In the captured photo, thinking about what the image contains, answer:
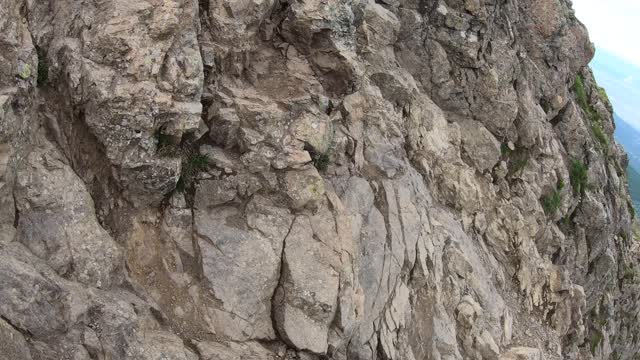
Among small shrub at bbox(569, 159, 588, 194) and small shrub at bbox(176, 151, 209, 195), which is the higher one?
small shrub at bbox(569, 159, 588, 194)

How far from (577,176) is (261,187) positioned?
28.6m

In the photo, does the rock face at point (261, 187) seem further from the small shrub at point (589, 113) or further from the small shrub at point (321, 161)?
the small shrub at point (589, 113)

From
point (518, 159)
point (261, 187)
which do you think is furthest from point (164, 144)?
point (518, 159)

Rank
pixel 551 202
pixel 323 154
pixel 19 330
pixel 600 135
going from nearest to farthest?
1. pixel 19 330
2. pixel 323 154
3. pixel 551 202
4. pixel 600 135

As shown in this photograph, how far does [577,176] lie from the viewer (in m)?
37.7

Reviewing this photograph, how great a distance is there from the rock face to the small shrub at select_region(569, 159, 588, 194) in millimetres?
8369

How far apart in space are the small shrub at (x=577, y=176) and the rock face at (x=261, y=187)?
27.5 ft

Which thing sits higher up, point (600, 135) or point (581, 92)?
point (581, 92)

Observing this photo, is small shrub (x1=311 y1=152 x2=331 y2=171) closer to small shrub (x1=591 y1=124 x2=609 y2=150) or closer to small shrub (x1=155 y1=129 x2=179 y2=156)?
small shrub (x1=155 y1=129 x2=179 y2=156)

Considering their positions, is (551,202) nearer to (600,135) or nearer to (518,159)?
(518,159)

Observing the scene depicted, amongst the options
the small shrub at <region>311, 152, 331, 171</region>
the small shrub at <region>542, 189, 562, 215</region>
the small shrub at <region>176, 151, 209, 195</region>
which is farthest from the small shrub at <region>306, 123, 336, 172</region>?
the small shrub at <region>542, 189, 562, 215</region>

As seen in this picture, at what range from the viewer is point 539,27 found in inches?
1438

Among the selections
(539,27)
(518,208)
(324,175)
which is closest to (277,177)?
(324,175)

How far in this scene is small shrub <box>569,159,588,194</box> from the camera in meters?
37.5
